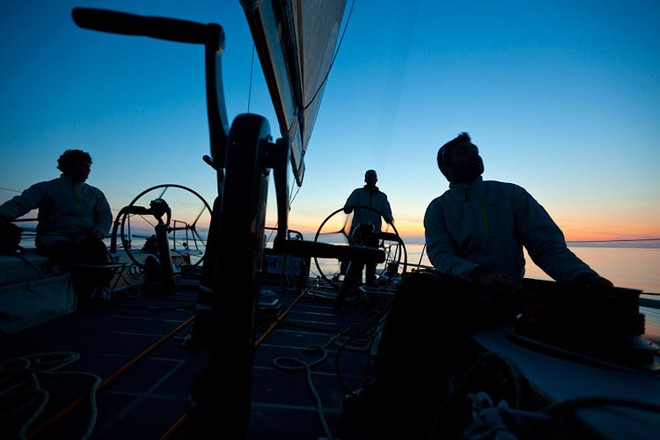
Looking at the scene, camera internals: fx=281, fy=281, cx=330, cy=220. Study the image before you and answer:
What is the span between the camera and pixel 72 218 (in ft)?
10.0

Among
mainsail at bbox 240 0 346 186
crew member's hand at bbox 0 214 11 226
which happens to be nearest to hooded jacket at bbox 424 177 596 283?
mainsail at bbox 240 0 346 186

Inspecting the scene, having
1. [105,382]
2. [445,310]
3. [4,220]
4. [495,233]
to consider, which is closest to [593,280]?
[495,233]

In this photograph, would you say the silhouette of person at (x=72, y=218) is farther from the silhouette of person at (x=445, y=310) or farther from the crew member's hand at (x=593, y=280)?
the crew member's hand at (x=593, y=280)

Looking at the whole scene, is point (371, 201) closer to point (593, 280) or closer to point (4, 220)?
point (593, 280)

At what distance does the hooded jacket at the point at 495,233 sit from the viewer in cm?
146

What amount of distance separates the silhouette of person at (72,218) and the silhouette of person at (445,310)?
9.92 feet

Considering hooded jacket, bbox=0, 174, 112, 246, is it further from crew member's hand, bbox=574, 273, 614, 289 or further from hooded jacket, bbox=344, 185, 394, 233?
crew member's hand, bbox=574, 273, 614, 289

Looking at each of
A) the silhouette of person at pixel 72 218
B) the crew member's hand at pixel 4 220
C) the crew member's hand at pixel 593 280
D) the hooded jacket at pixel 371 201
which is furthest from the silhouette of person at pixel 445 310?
the crew member's hand at pixel 4 220

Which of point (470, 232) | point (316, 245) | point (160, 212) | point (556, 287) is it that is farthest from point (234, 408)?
point (160, 212)

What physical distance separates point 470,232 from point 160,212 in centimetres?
300

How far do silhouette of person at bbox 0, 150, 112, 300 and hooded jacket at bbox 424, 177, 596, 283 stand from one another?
3.28m

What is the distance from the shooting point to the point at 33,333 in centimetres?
205

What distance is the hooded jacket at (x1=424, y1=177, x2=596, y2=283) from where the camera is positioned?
146 centimetres

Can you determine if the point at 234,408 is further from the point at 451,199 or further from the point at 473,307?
the point at 451,199
